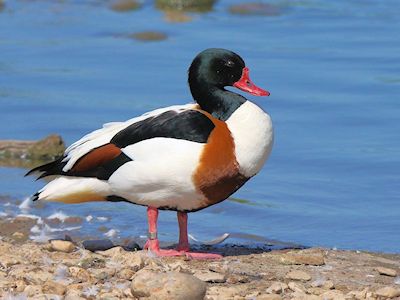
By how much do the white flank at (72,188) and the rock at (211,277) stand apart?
1048 mm

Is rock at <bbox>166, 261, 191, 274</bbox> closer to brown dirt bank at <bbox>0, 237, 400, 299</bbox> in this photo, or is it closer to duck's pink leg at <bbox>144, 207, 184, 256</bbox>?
brown dirt bank at <bbox>0, 237, 400, 299</bbox>

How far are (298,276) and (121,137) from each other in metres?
1.44

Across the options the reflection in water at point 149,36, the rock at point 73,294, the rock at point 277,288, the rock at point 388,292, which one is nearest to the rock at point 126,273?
the rock at point 73,294

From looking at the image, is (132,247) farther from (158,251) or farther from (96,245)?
(158,251)

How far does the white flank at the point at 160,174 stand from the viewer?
25.2ft

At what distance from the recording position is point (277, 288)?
698 centimetres

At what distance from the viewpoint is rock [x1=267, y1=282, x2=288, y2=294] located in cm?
696

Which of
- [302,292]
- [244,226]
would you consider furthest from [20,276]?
[244,226]

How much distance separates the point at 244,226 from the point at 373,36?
22.1 feet

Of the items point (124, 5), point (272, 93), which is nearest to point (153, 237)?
Result: point (272, 93)

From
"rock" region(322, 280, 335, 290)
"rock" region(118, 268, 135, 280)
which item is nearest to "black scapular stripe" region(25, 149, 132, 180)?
"rock" region(118, 268, 135, 280)

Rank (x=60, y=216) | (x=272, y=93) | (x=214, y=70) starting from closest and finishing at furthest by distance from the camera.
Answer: (x=214, y=70) → (x=60, y=216) → (x=272, y=93)

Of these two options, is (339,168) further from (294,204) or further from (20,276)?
(20,276)

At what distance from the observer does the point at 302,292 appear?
698 centimetres
